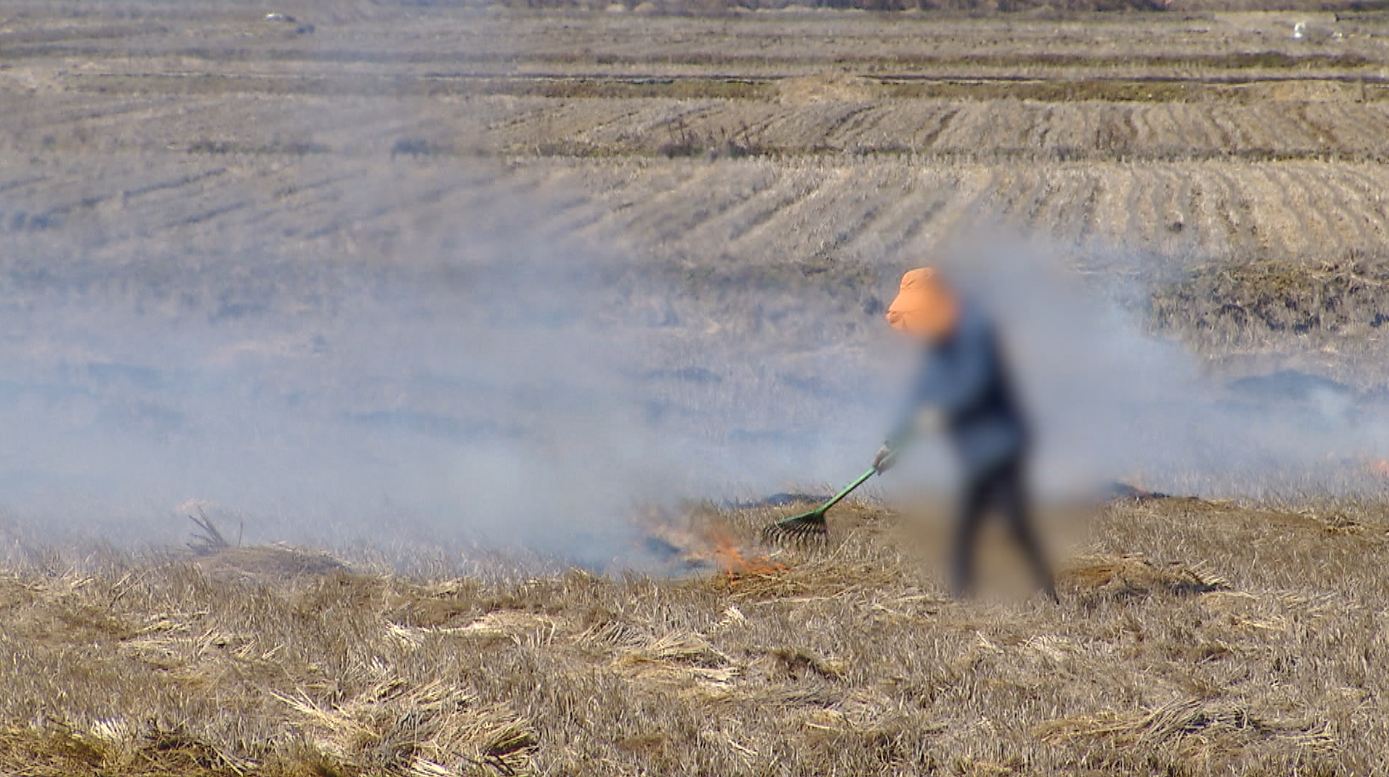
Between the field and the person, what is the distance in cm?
45

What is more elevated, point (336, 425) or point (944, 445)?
point (944, 445)

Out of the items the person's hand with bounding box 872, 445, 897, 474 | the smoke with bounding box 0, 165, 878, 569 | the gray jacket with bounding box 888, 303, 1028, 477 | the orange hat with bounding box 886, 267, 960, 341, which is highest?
the orange hat with bounding box 886, 267, 960, 341

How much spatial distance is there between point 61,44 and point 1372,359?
29531 mm

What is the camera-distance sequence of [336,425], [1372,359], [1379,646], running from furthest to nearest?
[1372,359], [336,425], [1379,646]

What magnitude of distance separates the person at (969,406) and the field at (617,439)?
0.45 meters

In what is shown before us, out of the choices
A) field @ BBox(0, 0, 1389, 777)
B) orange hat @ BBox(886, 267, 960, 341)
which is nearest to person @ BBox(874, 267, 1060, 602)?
orange hat @ BBox(886, 267, 960, 341)

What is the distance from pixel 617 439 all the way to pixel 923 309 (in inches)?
184

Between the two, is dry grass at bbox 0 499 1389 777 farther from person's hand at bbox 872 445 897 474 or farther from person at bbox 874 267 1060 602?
person's hand at bbox 872 445 897 474

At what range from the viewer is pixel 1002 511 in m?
6.48

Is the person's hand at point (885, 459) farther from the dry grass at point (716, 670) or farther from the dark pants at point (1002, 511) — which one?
the dry grass at point (716, 670)

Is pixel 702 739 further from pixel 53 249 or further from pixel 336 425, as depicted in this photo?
pixel 53 249

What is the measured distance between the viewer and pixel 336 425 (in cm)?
1070

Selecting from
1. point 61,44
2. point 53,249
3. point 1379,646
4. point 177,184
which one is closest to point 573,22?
point 61,44

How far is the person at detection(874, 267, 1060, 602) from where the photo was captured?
19.9 feet
